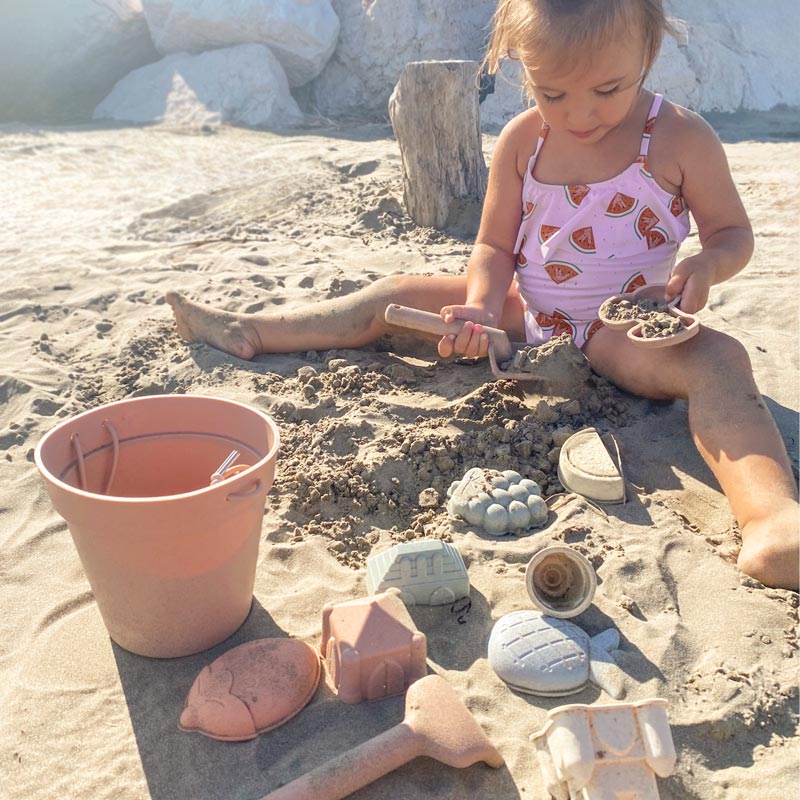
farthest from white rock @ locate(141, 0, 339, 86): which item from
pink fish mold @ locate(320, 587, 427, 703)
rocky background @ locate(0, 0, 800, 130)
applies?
pink fish mold @ locate(320, 587, 427, 703)

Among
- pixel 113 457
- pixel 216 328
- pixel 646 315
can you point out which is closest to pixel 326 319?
pixel 216 328

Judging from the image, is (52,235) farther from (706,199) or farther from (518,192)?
(706,199)

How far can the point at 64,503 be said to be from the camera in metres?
1.68

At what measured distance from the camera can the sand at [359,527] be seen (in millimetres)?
1601

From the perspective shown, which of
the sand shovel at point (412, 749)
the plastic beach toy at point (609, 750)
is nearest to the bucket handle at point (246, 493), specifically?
the sand shovel at point (412, 749)

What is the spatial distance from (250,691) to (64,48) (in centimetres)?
888

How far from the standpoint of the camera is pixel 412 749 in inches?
59.4

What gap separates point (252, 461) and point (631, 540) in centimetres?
96

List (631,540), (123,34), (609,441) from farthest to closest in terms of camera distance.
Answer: (123,34) → (609,441) → (631,540)

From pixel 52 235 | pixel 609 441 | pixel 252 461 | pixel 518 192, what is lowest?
pixel 52 235

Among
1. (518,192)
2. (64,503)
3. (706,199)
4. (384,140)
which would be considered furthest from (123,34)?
(64,503)

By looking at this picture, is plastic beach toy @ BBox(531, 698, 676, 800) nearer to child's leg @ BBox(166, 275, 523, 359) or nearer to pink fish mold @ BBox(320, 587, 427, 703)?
pink fish mold @ BBox(320, 587, 427, 703)

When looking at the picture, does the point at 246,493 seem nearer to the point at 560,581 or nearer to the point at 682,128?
the point at 560,581

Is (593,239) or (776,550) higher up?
(593,239)
